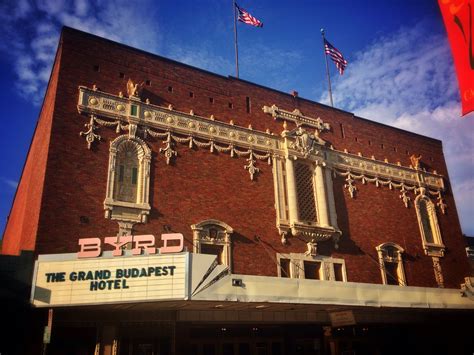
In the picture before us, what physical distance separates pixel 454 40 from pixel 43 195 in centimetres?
1511

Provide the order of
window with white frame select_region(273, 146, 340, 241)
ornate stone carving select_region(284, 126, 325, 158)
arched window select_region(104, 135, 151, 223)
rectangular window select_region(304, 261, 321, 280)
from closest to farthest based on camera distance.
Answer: arched window select_region(104, 135, 151, 223) < rectangular window select_region(304, 261, 321, 280) < window with white frame select_region(273, 146, 340, 241) < ornate stone carving select_region(284, 126, 325, 158)

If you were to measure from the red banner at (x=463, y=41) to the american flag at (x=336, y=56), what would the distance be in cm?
1734

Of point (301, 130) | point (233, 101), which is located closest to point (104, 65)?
point (233, 101)

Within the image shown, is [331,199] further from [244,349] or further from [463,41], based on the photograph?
[463,41]

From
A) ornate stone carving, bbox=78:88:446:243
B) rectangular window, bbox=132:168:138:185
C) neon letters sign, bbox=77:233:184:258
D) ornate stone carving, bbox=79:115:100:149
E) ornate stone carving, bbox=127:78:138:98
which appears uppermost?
ornate stone carving, bbox=127:78:138:98

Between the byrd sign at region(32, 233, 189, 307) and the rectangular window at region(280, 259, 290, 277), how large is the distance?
8.30 meters

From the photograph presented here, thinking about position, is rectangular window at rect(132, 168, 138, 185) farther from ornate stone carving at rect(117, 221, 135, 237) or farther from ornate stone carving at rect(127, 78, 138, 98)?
ornate stone carving at rect(127, 78, 138, 98)

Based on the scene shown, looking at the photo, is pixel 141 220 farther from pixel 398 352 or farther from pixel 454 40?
pixel 398 352

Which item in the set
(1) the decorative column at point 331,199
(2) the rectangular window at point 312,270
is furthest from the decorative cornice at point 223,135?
(2) the rectangular window at point 312,270

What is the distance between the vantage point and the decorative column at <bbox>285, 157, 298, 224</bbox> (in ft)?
74.2

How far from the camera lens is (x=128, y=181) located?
19125 mm

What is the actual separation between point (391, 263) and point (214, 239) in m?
12.3

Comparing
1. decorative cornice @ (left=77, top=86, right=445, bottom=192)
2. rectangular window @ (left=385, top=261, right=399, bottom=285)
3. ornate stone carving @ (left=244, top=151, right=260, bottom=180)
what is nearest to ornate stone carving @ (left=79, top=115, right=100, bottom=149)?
decorative cornice @ (left=77, top=86, right=445, bottom=192)

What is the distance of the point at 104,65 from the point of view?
2031 centimetres
